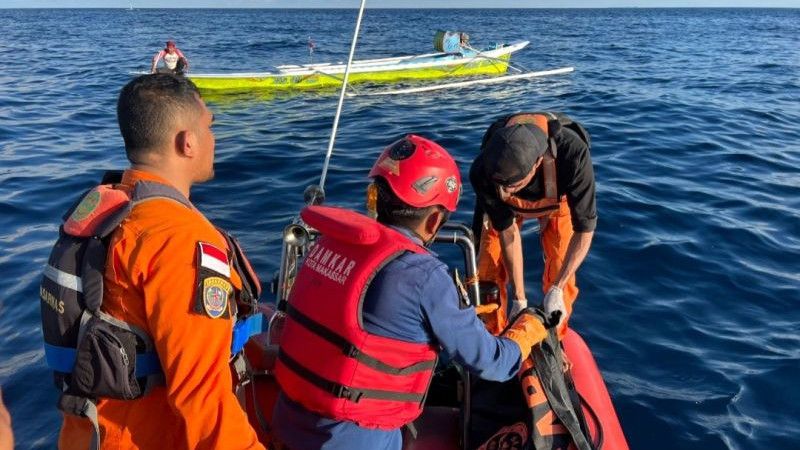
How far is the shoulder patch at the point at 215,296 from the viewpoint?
1.76 m

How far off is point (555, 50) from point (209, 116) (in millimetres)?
27429

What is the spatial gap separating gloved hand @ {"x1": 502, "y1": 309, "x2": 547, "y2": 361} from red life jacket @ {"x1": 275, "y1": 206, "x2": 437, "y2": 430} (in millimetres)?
477

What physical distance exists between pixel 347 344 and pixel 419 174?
0.67m

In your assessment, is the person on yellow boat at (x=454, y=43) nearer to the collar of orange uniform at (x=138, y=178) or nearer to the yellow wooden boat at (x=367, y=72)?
the yellow wooden boat at (x=367, y=72)

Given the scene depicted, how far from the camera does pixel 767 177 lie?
28.1 feet

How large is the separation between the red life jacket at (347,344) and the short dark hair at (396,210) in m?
0.15

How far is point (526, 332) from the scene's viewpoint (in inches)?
103

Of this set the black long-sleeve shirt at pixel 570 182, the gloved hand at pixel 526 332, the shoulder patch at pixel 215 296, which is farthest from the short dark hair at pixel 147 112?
the black long-sleeve shirt at pixel 570 182

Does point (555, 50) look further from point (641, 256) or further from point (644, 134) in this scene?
point (641, 256)

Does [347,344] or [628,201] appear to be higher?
[347,344]

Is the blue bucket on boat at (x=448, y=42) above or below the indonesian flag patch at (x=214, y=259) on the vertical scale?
below

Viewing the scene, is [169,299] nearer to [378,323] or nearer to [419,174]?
[378,323]

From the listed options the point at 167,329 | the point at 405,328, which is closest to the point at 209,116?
the point at 167,329

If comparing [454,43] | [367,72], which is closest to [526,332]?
[367,72]
